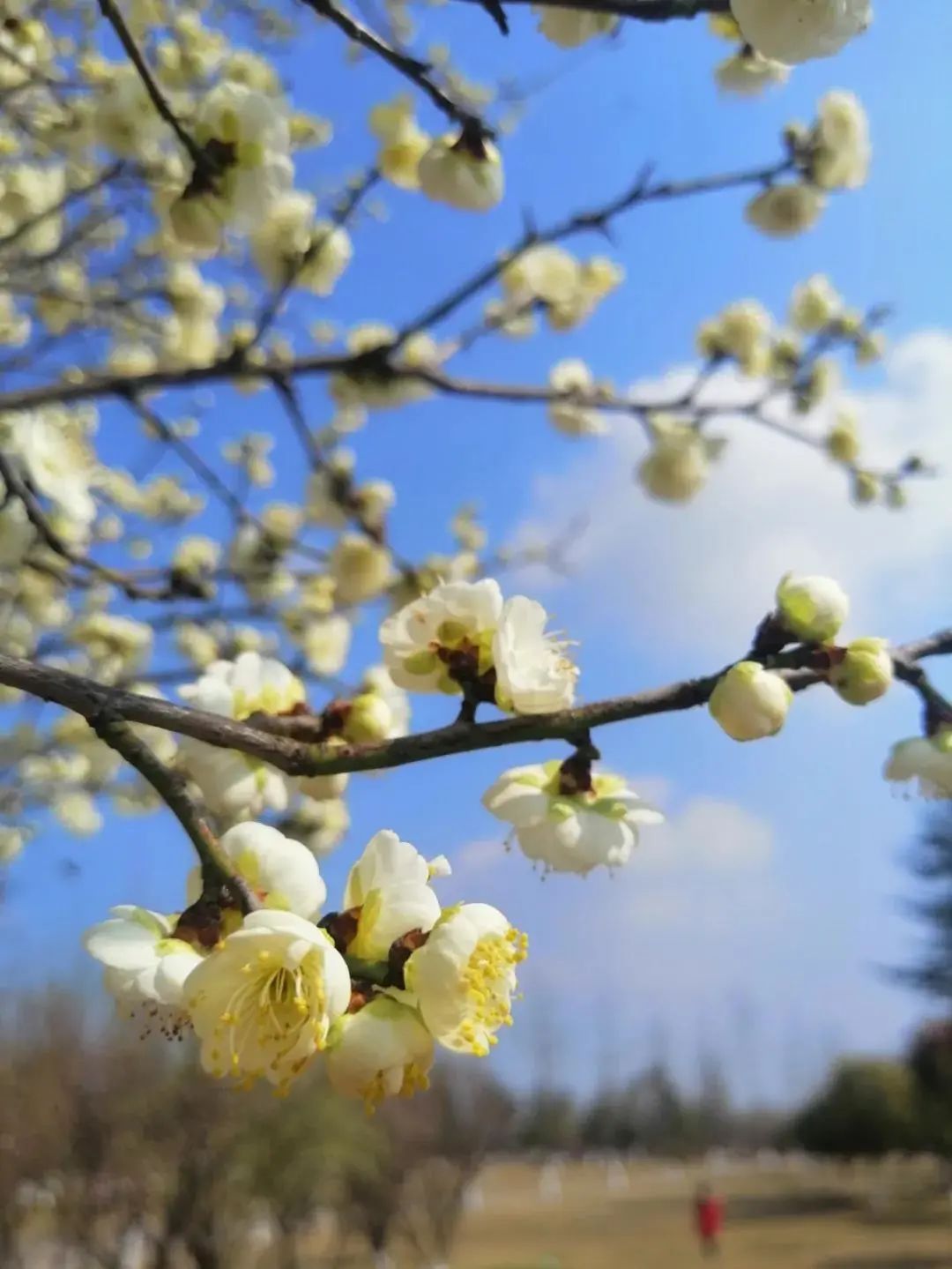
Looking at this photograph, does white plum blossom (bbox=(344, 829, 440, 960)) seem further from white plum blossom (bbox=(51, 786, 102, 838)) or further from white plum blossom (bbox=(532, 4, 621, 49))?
white plum blossom (bbox=(51, 786, 102, 838))

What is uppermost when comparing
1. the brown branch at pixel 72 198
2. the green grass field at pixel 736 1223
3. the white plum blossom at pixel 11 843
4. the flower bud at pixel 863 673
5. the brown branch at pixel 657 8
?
the brown branch at pixel 72 198

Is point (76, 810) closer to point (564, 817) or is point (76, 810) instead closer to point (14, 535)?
point (14, 535)

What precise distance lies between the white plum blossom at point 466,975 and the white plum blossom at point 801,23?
2.12 ft

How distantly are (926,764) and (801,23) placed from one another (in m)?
0.53

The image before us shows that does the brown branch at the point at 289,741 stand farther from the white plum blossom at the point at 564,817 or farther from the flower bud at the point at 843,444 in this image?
the flower bud at the point at 843,444

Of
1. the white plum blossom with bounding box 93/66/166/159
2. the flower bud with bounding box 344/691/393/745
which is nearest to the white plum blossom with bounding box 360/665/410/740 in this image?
the flower bud with bounding box 344/691/393/745

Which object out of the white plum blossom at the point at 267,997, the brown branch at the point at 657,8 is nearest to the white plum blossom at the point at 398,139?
the brown branch at the point at 657,8

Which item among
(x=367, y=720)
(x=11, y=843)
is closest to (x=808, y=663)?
(x=367, y=720)

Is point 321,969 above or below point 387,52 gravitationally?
below

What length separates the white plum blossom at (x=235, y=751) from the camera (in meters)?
0.74

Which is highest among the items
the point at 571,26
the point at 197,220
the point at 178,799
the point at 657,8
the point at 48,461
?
the point at 571,26

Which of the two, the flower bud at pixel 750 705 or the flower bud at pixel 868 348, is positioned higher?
the flower bud at pixel 868 348

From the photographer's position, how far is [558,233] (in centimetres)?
151

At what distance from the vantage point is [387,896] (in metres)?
0.57
